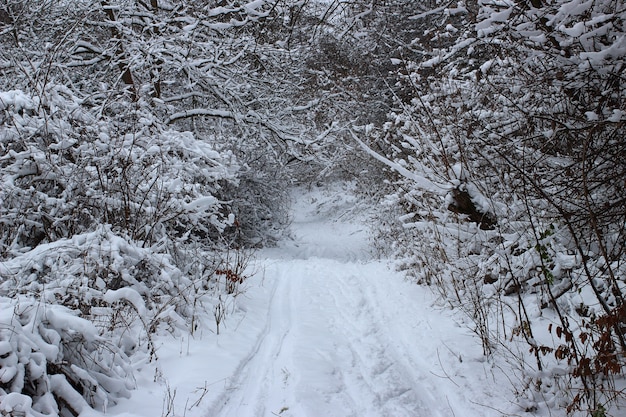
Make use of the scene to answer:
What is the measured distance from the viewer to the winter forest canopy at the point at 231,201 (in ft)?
9.73

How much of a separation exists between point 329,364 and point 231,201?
118 inches

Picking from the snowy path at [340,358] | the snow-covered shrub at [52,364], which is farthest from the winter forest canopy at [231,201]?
the snowy path at [340,358]

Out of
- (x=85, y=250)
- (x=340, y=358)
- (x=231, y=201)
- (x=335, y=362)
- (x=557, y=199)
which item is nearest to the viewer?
(x=557, y=199)

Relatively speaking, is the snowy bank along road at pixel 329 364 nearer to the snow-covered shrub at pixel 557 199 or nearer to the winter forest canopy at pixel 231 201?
the winter forest canopy at pixel 231 201

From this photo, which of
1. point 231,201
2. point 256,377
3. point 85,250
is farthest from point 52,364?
point 231,201

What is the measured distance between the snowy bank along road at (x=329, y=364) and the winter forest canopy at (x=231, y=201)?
1.10 ft

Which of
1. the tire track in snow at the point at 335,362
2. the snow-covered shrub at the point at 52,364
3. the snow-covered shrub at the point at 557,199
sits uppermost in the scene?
the snow-covered shrub at the point at 557,199

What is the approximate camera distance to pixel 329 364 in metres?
4.11

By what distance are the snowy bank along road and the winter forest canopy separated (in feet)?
1.10

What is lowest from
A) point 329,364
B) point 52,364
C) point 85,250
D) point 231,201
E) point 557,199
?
point 52,364

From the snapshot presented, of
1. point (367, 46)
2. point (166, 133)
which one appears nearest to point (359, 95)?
point (367, 46)

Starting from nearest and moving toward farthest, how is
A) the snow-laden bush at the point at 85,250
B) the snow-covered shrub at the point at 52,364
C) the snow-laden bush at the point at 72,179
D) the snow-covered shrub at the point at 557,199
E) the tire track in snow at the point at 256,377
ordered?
the snow-covered shrub at the point at 52,364 → the snow-laden bush at the point at 85,250 → the snow-covered shrub at the point at 557,199 → the tire track in snow at the point at 256,377 → the snow-laden bush at the point at 72,179

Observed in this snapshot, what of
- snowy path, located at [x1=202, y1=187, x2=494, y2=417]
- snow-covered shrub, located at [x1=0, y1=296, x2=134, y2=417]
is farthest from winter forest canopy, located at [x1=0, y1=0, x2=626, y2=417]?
snowy path, located at [x1=202, y1=187, x2=494, y2=417]

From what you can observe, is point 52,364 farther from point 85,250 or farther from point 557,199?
point 557,199
